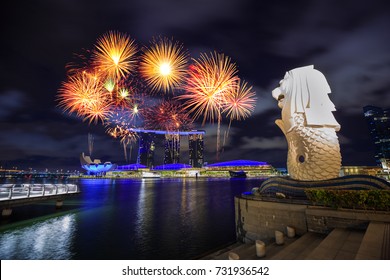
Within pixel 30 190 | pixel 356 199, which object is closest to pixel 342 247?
pixel 356 199

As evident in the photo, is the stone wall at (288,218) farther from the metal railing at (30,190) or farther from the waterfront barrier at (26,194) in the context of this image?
the metal railing at (30,190)

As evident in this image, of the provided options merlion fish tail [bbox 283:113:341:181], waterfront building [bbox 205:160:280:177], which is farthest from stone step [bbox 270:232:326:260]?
waterfront building [bbox 205:160:280:177]

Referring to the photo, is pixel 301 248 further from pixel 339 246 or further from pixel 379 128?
pixel 379 128

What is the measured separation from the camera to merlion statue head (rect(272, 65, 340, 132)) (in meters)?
17.9

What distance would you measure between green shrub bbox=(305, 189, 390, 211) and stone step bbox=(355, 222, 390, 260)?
1.60 metres

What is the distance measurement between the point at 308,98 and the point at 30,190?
30957 millimetres

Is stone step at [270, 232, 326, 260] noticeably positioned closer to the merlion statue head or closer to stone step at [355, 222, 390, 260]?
stone step at [355, 222, 390, 260]

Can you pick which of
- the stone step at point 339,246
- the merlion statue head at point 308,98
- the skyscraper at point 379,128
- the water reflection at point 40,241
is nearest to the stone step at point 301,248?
the stone step at point 339,246

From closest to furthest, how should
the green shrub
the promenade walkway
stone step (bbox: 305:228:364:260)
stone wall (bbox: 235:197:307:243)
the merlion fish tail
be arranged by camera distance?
the promenade walkway < stone step (bbox: 305:228:364:260) < the green shrub < stone wall (bbox: 235:197:307:243) < the merlion fish tail

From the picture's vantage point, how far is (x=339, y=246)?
27.5 ft

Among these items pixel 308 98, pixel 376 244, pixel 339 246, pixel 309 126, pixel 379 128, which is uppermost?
pixel 379 128

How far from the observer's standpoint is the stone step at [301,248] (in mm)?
8500
